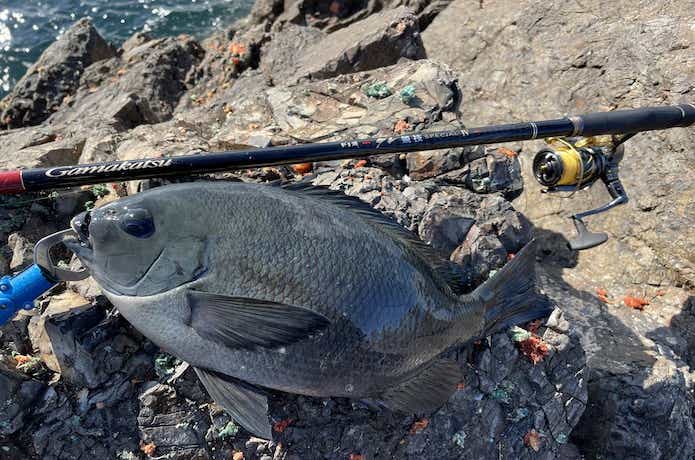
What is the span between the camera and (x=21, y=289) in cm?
299

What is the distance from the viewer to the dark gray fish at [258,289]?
8.82 feet

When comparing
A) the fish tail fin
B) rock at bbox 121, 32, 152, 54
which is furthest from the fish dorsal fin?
rock at bbox 121, 32, 152, 54

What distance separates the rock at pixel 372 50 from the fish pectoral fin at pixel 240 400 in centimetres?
372

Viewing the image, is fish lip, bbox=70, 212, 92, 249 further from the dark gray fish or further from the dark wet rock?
the dark wet rock

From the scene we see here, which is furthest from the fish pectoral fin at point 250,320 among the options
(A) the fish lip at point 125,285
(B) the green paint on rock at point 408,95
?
(B) the green paint on rock at point 408,95

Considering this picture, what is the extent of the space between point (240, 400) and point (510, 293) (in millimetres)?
1680

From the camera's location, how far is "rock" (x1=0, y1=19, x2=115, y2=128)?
8.59 meters

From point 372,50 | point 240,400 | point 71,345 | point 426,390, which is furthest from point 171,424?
point 372,50

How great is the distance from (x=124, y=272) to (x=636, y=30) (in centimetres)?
617

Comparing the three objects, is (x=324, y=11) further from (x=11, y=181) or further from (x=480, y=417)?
(x=480, y=417)

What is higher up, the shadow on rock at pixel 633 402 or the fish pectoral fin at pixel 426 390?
the fish pectoral fin at pixel 426 390

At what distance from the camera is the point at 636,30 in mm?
6398

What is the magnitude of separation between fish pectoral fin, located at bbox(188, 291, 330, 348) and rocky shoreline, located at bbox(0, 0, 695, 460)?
0.74 meters

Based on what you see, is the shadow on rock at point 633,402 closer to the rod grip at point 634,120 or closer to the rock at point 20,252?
the rod grip at point 634,120
